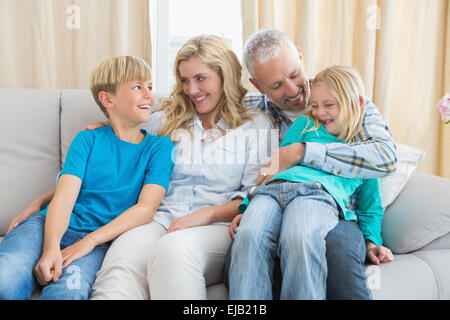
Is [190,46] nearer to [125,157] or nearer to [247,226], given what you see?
[125,157]

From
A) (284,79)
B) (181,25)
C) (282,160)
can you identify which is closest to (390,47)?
(284,79)

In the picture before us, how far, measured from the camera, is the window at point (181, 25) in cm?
203

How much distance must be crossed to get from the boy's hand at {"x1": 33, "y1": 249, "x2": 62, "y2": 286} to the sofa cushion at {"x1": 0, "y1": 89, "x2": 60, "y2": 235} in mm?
483

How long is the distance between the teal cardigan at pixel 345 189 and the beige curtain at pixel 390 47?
0.80 meters

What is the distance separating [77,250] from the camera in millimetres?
1100

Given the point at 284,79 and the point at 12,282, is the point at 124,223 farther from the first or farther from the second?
the point at 284,79

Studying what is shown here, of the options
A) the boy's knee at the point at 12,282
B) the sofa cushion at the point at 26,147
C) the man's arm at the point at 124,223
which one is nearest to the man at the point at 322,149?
the man's arm at the point at 124,223

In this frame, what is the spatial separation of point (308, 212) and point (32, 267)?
74cm

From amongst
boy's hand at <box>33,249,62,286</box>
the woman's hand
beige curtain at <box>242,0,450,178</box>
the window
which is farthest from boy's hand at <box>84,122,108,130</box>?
beige curtain at <box>242,0,450,178</box>

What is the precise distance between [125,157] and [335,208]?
691 millimetres

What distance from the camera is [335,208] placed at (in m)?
1.13

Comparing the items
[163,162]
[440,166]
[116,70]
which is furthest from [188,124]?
[440,166]

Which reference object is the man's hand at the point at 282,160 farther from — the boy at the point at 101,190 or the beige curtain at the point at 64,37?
the beige curtain at the point at 64,37

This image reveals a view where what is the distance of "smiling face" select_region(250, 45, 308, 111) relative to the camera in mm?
1378
